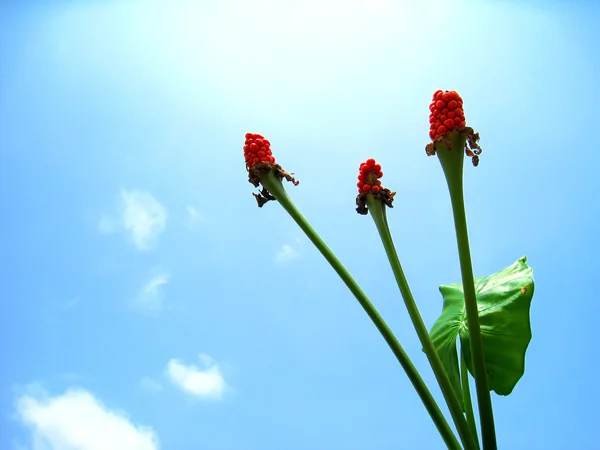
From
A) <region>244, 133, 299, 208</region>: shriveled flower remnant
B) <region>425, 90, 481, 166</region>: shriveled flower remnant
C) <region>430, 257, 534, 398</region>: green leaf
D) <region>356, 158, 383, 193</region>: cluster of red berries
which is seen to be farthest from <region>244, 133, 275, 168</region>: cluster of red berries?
<region>430, 257, 534, 398</region>: green leaf

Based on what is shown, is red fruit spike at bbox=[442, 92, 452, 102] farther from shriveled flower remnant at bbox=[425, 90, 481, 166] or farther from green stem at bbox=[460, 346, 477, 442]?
green stem at bbox=[460, 346, 477, 442]

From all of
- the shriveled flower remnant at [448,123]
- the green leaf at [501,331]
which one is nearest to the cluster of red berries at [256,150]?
the shriveled flower remnant at [448,123]

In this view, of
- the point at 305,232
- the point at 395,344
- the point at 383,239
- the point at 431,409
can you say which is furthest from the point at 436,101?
the point at 431,409

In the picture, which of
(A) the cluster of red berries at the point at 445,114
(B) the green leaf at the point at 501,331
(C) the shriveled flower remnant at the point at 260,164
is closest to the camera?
(A) the cluster of red berries at the point at 445,114

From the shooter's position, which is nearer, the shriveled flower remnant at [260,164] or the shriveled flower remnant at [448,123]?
the shriveled flower remnant at [448,123]

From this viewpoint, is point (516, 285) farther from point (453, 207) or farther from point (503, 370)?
point (453, 207)

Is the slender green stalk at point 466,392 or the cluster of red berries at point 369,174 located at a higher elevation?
the cluster of red berries at point 369,174

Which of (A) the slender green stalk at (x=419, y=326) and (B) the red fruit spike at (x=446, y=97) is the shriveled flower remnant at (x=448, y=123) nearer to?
(B) the red fruit spike at (x=446, y=97)

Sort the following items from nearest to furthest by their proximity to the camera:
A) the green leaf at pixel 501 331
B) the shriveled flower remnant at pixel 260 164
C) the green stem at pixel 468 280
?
1. the green stem at pixel 468 280
2. the shriveled flower remnant at pixel 260 164
3. the green leaf at pixel 501 331
